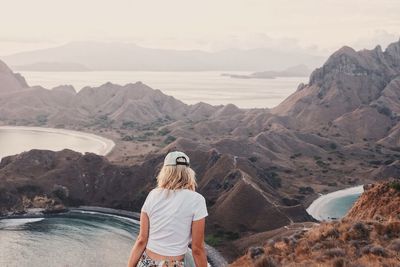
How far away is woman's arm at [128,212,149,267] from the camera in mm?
8031

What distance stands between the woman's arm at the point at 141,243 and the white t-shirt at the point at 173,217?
10 centimetres

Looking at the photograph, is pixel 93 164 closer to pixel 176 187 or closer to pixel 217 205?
pixel 217 205

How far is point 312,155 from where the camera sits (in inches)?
6614

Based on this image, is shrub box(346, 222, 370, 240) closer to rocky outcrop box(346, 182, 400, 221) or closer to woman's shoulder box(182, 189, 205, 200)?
woman's shoulder box(182, 189, 205, 200)

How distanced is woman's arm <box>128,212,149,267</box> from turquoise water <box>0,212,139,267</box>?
66779 millimetres

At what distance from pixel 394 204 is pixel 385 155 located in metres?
138

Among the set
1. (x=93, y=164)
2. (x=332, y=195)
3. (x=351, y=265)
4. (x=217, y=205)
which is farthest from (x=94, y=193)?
(x=351, y=265)

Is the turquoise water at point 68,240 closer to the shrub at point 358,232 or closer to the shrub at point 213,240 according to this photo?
the shrub at point 213,240

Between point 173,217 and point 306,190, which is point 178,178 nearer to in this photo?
point 173,217

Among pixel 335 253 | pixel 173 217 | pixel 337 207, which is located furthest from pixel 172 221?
pixel 337 207

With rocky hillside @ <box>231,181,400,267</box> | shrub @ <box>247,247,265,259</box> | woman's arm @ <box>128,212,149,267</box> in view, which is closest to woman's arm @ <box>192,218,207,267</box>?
woman's arm @ <box>128,212,149,267</box>

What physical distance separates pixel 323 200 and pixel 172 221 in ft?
381

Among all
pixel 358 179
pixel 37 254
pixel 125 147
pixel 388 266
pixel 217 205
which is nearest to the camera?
pixel 388 266

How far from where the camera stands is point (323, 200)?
390ft
